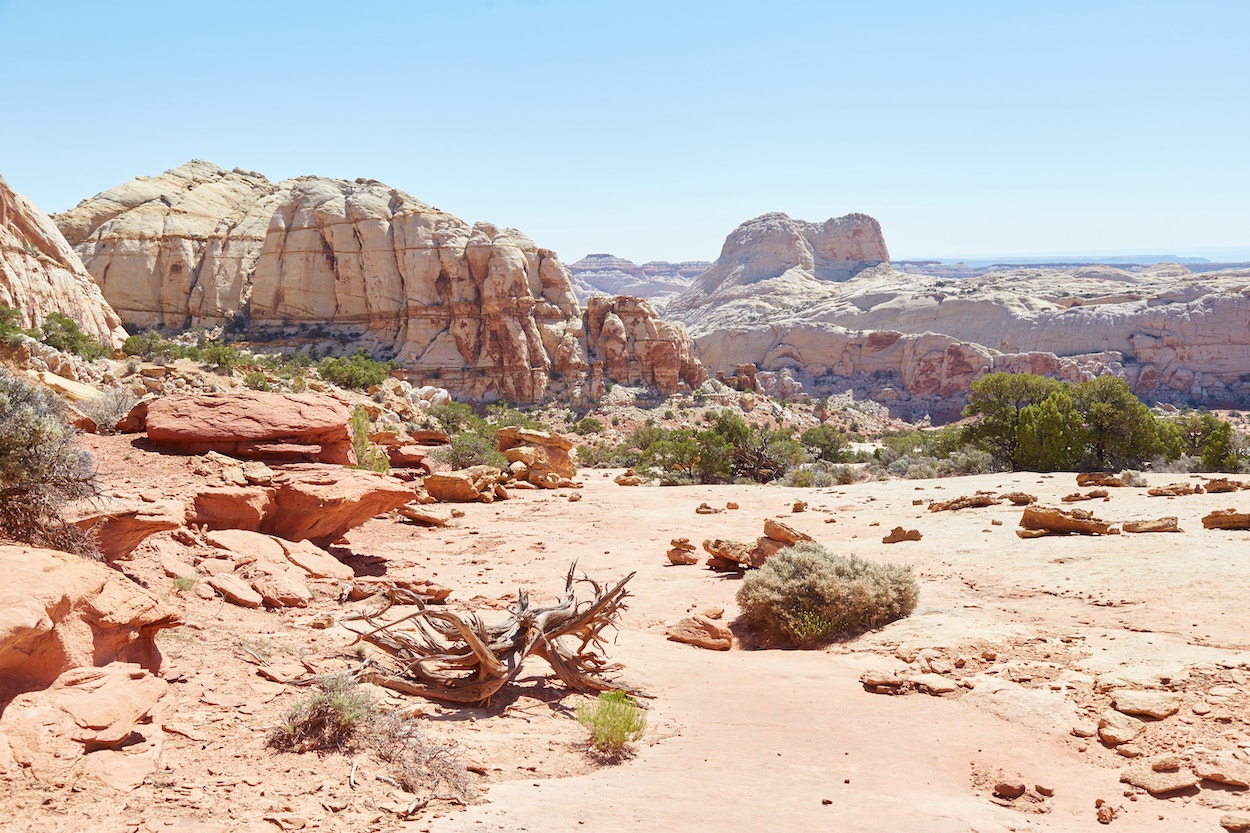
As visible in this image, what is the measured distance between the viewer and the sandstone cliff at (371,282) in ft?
176

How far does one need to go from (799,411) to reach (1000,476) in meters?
45.6

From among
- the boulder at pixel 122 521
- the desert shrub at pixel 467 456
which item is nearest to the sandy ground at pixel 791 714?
the boulder at pixel 122 521

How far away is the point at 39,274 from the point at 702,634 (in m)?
34.4

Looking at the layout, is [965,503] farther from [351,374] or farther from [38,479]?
[351,374]

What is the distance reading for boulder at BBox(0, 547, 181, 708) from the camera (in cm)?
484

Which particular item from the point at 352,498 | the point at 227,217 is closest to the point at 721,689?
the point at 352,498

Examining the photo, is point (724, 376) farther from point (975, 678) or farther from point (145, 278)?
point (975, 678)

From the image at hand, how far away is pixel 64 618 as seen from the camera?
535 centimetres

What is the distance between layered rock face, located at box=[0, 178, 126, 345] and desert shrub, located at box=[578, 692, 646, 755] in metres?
31.3

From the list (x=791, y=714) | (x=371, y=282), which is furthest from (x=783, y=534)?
(x=371, y=282)

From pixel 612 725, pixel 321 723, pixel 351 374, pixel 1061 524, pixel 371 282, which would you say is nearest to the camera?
pixel 321 723

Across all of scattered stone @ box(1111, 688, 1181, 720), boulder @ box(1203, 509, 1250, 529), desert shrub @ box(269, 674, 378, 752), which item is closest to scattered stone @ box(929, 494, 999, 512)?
boulder @ box(1203, 509, 1250, 529)

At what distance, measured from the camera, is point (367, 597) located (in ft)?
33.0

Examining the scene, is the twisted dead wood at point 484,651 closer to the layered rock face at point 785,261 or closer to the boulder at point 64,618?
the boulder at point 64,618
